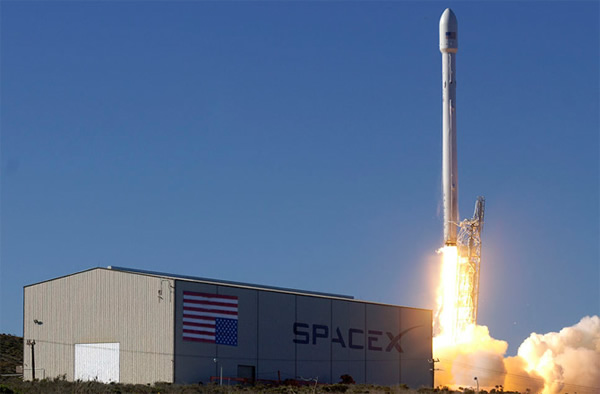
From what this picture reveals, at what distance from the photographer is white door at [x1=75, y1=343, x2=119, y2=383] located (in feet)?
254

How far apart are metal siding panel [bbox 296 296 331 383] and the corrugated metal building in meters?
0.07

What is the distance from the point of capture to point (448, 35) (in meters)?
89.9

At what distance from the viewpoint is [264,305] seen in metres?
80.0

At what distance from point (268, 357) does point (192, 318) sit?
6.68m

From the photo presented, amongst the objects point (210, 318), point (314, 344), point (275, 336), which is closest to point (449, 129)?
point (314, 344)

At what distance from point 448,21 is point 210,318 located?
29431 millimetres

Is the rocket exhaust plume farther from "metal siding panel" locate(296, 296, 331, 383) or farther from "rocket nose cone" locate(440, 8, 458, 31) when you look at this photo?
"metal siding panel" locate(296, 296, 331, 383)

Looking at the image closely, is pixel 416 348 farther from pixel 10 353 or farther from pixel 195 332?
pixel 10 353

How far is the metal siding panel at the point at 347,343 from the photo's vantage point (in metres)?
84.2

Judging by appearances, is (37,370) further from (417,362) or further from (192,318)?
(417,362)

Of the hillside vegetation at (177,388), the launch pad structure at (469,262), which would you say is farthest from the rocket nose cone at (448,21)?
the hillside vegetation at (177,388)

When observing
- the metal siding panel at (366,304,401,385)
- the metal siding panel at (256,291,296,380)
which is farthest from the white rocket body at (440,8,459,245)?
the metal siding panel at (256,291,296,380)

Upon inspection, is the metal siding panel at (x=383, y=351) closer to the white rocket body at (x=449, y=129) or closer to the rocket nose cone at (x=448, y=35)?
the white rocket body at (x=449, y=129)

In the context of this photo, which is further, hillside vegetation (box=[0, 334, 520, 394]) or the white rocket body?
the white rocket body
